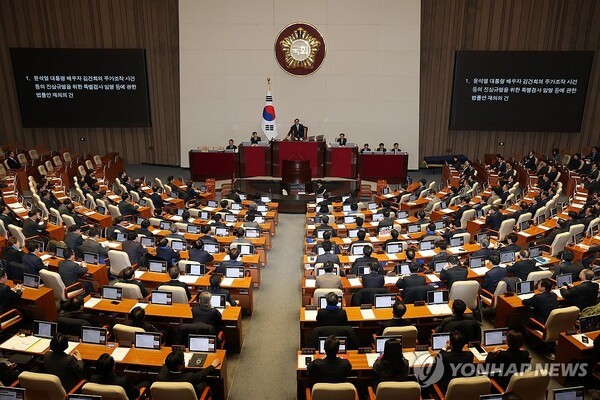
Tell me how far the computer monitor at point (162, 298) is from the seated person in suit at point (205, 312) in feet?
2.08

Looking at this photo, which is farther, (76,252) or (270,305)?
(76,252)

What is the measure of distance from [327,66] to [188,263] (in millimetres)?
13566

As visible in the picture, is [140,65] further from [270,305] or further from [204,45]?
[270,305]

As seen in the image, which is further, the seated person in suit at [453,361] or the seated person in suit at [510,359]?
the seated person in suit at [453,361]

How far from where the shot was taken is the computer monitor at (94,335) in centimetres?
655

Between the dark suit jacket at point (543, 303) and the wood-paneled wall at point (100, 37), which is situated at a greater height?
the wood-paneled wall at point (100, 37)

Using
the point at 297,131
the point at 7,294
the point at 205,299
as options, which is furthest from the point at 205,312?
the point at 297,131

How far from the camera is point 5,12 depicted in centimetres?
2039

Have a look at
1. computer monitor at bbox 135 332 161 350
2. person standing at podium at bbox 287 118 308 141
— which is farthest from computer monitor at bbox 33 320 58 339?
person standing at podium at bbox 287 118 308 141

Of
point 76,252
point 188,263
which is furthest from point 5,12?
point 188,263

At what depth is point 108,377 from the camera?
18.1ft

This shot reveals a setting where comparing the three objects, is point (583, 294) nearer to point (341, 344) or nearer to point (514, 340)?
point (514, 340)

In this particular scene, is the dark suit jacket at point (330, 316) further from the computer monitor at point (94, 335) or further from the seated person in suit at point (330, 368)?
the computer monitor at point (94, 335)

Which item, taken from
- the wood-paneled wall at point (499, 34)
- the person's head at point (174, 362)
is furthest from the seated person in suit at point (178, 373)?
the wood-paneled wall at point (499, 34)
